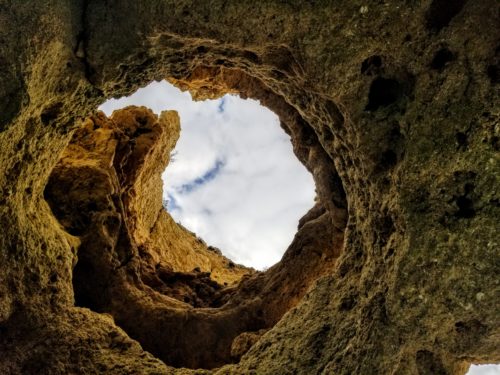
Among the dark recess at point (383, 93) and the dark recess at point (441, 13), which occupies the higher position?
the dark recess at point (441, 13)

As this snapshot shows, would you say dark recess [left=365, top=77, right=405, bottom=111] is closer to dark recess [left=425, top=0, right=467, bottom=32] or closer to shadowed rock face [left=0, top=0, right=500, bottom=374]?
shadowed rock face [left=0, top=0, right=500, bottom=374]

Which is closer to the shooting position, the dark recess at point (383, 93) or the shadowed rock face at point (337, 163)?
the shadowed rock face at point (337, 163)

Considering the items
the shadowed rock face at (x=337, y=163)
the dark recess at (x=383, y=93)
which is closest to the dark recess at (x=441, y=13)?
the shadowed rock face at (x=337, y=163)

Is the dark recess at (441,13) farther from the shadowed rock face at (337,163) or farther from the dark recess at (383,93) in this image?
the dark recess at (383,93)

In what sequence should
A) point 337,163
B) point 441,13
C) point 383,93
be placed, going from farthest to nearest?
1. point 337,163
2. point 383,93
3. point 441,13

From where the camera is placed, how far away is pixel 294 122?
9.84 metres

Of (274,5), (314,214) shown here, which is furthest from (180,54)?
(314,214)

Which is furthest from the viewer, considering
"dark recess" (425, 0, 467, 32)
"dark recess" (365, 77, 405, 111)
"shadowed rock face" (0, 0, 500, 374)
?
"dark recess" (365, 77, 405, 111)

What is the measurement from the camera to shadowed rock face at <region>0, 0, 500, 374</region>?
4625 millimetres

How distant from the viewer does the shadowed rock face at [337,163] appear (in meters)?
4.62

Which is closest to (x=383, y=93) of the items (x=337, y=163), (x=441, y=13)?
(x=441, y=13)

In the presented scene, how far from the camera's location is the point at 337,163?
696cm

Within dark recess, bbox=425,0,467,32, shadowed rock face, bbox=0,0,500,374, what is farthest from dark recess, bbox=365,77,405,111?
dark recess, bbox=425,0,467,32

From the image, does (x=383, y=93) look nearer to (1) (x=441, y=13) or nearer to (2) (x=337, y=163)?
(1) (x=441, y=13)
